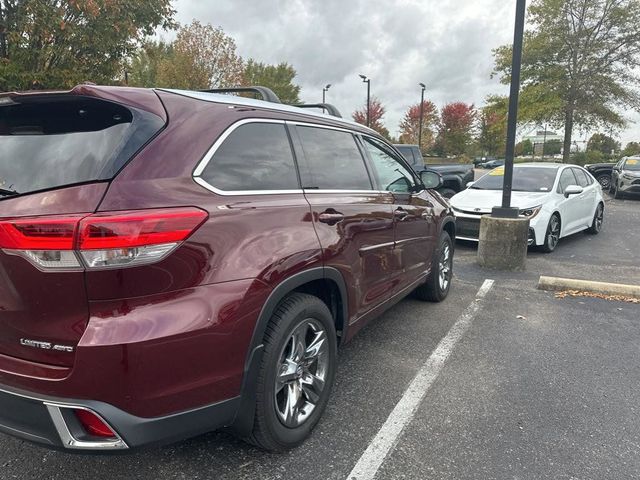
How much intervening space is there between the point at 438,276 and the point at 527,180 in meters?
4.61

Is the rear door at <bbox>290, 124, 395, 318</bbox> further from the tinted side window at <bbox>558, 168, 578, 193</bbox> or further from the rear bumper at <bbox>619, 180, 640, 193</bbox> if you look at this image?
the rear bumper at <bbox>619, 180, 640, 193</bbox>

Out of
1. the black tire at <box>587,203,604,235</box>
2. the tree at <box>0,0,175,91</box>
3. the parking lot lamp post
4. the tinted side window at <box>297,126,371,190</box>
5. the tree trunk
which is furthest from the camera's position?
the tree trunk

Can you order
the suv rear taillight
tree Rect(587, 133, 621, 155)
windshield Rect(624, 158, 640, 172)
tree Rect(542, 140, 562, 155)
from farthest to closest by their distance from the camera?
tree Rect(542, 140, 562, 155), tree Rect(587, 133, 621, 155), windshield Rect(624, 158, 640, 172), the suv rear taillight

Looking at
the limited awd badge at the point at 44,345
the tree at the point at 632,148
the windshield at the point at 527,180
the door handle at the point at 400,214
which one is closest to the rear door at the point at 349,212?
the door handle at the point at 400,214

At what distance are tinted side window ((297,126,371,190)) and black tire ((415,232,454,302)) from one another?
1751 millimetres

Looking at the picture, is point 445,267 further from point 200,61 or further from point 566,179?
point 200,61

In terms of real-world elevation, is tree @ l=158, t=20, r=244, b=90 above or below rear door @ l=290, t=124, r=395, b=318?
above

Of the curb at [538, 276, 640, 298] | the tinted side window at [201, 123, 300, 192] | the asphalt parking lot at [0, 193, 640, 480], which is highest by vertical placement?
the tinted side window at [201, 123, 300, 192]

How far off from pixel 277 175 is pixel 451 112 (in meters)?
56.5

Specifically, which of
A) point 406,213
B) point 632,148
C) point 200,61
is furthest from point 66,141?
point 632,148

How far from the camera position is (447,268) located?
537 centimetres

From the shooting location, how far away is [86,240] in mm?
1758

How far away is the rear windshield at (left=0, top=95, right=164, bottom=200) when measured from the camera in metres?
1.91

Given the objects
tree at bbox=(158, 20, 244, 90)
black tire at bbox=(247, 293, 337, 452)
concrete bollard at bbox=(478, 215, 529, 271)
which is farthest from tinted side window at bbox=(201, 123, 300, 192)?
tree at bbox=(158, 20, 244, 90)
